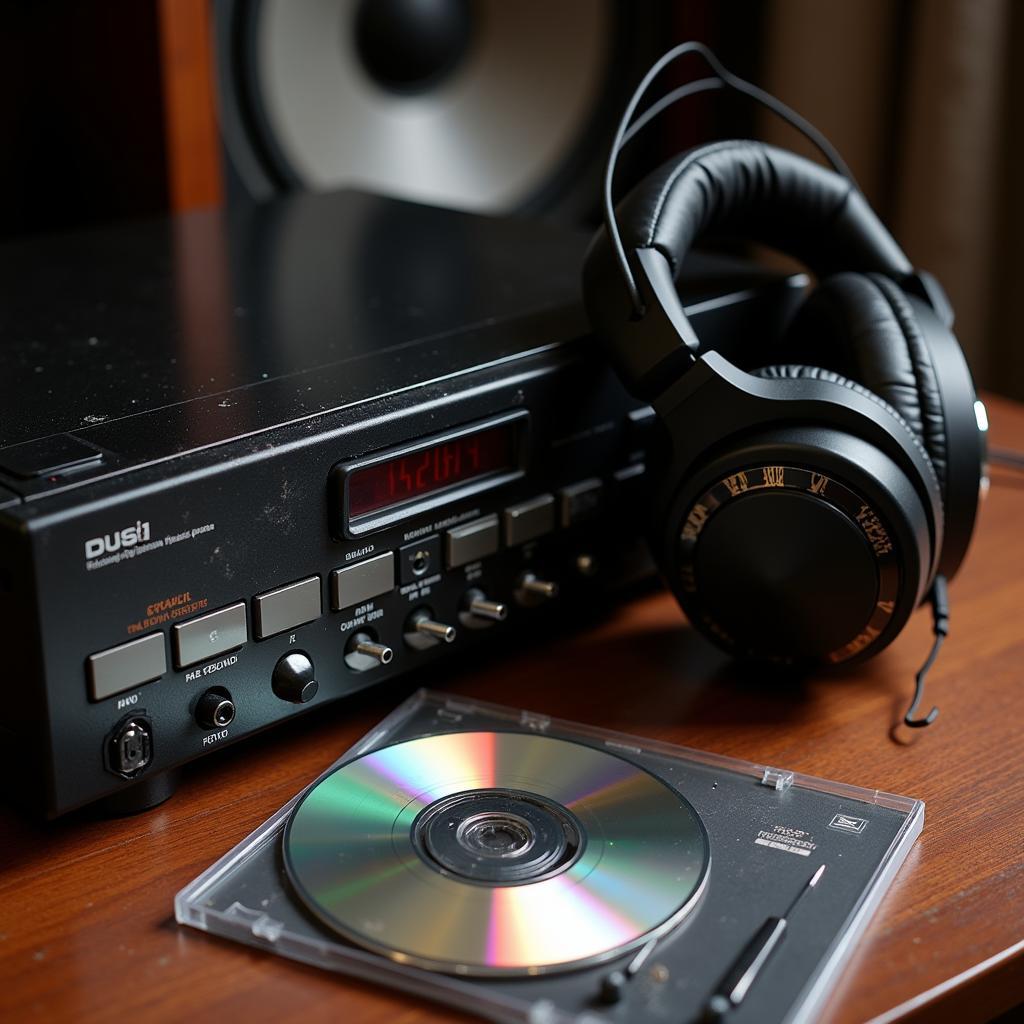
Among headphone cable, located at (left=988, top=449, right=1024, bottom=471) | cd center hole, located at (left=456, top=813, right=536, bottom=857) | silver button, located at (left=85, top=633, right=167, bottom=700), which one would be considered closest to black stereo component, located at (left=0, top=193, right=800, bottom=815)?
silver button, located at (left=85, top=633, right=167, bottom=700)

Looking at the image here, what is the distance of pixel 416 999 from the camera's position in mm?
521

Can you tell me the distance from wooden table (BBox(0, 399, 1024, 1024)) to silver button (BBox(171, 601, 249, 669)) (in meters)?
0.08

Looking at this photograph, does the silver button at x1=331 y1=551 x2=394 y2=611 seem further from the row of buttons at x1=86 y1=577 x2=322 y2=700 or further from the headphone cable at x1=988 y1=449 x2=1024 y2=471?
the headphone cable at x1=988 y1=449 x2=1024 y2=471

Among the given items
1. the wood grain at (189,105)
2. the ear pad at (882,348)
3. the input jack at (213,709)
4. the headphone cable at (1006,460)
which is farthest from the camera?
the wood grain at (189,105)

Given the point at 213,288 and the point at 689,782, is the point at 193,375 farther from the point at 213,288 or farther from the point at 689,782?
the point at 689,782

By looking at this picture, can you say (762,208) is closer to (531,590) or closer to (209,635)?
(531,590)

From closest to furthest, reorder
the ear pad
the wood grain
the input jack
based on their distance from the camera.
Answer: the input jack
the ear pad
the wood grain

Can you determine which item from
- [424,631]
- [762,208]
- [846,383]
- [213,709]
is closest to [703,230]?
[762,208]

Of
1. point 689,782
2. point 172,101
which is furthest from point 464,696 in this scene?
point 172,101

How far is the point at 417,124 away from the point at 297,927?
3.13 ft

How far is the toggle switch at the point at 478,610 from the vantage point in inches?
28.4

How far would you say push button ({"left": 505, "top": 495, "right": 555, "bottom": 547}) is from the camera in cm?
73

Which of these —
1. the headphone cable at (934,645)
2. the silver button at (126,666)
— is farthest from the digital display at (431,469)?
the headphone cable at (934,645)

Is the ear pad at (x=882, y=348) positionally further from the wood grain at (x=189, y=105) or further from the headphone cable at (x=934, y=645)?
the wood grain at (x=189, y=105)
